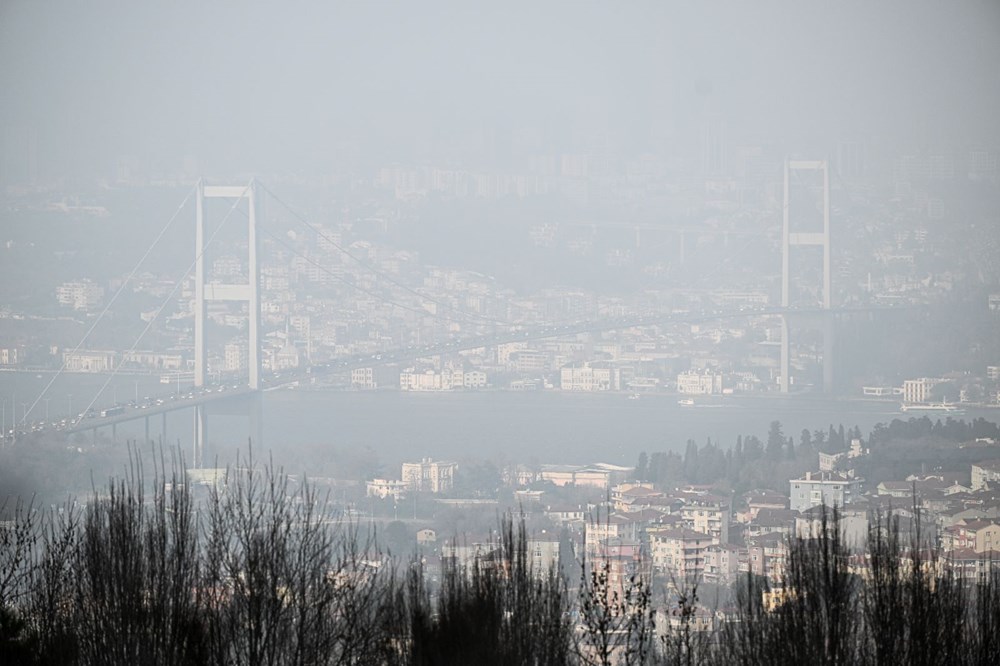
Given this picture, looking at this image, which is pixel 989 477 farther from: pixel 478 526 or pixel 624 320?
pixel 624 320

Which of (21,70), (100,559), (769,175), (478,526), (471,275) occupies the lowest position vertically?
(478,526)

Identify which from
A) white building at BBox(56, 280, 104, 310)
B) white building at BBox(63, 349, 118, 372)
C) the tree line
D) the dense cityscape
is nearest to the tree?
the dense cityscape

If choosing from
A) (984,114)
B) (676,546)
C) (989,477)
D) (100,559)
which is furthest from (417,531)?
(984,114)

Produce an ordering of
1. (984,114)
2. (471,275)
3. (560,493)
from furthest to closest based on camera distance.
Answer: (984,114)
(471,275)
(560,493)

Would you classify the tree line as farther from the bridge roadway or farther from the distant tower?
the distant tower

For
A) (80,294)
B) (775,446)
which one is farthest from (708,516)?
(80,294)

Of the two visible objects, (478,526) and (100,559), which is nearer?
(100,559)

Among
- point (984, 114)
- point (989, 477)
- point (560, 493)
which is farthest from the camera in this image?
point (984, 114)

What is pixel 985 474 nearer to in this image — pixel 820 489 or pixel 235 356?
pixel 820 489
